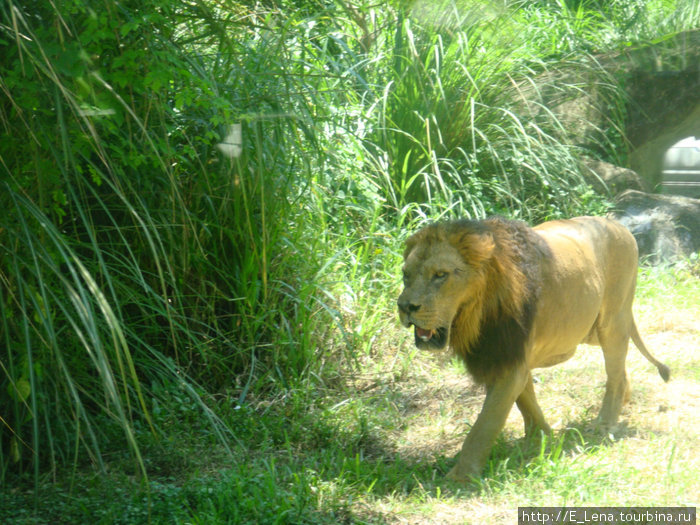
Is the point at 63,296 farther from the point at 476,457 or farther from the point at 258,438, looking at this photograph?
the point at 476,457

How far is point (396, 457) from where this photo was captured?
3.96 meters

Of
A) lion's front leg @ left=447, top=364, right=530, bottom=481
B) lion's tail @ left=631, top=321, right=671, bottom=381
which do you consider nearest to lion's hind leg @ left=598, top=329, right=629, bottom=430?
lion's tail @ left=631, top=321, right=671, bottom=381

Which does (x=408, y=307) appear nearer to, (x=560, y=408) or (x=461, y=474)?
(x=461, y=474)

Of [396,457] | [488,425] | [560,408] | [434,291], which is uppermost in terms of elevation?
[434,291]

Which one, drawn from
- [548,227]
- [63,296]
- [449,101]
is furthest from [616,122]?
[63,296]

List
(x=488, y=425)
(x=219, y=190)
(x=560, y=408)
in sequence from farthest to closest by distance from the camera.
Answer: (x=560, y=408) < (x=219, y=190) < (x=488, y=425)

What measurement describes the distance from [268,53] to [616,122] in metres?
5.18

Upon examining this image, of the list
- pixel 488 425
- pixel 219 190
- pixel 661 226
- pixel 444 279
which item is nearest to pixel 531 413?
pixel 488 425

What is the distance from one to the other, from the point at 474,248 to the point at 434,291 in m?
0.27

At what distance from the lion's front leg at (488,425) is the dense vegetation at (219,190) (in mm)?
852

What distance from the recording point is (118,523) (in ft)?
9.82

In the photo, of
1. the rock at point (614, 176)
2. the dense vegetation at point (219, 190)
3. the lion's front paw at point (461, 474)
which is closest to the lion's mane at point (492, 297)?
the lion's front paw at point (461, 474)

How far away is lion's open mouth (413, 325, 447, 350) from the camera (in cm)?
362

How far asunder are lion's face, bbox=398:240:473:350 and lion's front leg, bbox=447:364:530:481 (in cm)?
33
